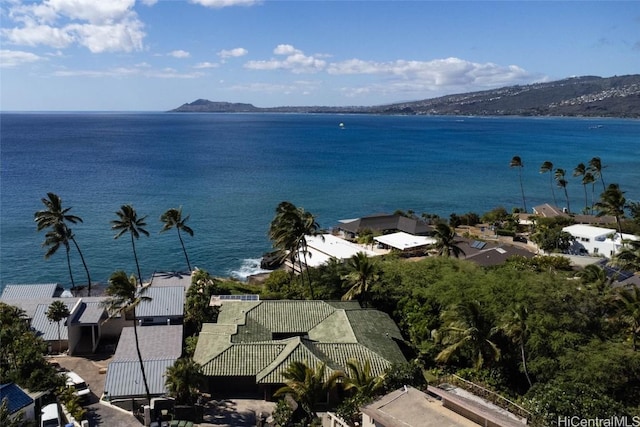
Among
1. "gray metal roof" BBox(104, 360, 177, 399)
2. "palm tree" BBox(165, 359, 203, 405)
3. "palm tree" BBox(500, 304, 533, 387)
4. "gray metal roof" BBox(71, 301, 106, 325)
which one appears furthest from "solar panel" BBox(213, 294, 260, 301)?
"palm tree" BBox(500, 304, 533, 387)

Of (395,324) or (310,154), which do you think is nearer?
(395,324)

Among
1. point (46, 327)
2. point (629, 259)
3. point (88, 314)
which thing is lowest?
point (46, 327)

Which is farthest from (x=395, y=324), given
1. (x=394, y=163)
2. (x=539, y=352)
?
(x=394, y=163)

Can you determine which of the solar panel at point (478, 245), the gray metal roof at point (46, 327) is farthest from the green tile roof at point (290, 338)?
the solar panel at point (478, 245)

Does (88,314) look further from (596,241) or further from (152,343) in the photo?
(596,241)

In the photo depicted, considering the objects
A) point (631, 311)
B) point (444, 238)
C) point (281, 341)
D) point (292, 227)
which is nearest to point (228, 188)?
point (292, 227)

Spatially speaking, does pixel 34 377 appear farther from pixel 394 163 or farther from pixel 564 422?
pixel 394 163

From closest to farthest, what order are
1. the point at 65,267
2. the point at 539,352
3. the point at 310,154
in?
the point at 539,352 → the point at 65,267 → the point at 310,154
